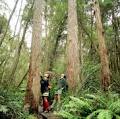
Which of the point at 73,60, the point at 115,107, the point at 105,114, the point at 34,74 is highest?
the point at 73,60

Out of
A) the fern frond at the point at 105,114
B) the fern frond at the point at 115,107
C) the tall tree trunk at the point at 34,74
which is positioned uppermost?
the tall tree trunk at the point at 34,74

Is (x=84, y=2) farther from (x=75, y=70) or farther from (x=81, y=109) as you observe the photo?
(x=81, y=109)

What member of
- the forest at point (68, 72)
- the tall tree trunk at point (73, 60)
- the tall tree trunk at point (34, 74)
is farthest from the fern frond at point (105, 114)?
the tall tree trunk at point (73, 60)

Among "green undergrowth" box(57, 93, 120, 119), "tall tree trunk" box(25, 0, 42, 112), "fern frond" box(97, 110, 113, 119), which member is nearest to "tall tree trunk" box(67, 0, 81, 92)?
"tall tree trunk" box(25, 0, 42, 112)

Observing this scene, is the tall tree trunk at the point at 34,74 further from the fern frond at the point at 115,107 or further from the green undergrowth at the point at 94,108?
the fern frond at the point at 115,107

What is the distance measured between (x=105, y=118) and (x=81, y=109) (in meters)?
1.28

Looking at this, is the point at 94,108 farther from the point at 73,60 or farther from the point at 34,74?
the point at 73,60

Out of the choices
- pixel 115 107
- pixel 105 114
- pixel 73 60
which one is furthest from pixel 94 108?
pixel 73 60

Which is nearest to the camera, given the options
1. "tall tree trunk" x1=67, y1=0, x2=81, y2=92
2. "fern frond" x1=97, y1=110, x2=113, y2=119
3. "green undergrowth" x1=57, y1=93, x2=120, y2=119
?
"fern frond" x1=97, y1=110, x2=113, y2=119

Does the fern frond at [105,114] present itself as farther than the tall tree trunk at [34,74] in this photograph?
No

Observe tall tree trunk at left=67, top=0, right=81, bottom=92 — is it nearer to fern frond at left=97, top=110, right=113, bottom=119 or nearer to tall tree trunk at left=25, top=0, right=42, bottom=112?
tall tree trunk at left=25, top=0, right=42, bottom=112

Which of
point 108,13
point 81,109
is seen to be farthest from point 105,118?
point 108,13

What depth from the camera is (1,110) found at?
9922 mm

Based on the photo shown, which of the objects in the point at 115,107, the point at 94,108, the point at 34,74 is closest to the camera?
the point at 115,107
